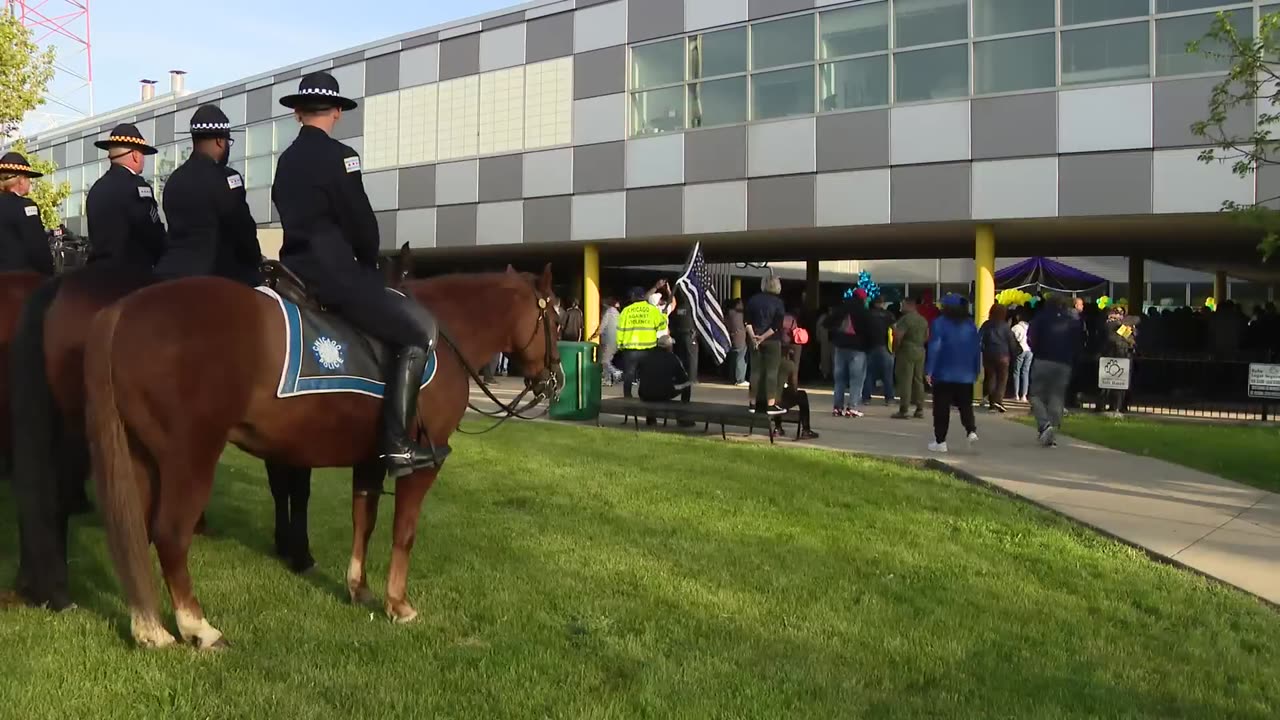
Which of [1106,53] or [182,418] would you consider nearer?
[182,418]

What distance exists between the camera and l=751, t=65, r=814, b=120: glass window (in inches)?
824

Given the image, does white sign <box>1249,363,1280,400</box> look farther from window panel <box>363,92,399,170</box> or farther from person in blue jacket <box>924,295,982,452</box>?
window panel <box>363,92,399,170</box>

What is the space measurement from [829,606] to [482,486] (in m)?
4.06

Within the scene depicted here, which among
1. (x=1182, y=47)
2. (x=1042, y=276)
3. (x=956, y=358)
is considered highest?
(x=1182, y=47)

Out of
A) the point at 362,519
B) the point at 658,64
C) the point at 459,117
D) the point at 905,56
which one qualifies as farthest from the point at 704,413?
the point at 459,117

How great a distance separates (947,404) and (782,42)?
12.1 meters

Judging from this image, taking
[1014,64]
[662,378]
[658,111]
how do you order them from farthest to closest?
[658,111], [1014,64], [662,378]

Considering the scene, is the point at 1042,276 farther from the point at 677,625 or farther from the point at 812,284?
the point at 677,625

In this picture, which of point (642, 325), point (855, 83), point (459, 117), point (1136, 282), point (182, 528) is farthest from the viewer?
point (459, 117)

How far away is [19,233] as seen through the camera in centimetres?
709

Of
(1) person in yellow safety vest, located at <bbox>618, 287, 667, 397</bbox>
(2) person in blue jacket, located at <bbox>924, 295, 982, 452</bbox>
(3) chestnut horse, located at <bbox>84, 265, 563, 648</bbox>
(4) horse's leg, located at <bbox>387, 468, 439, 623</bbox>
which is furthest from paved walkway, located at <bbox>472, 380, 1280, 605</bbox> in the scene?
(3) chestnut horse, located at <bbox>84, 265, 563, 648</bbox>

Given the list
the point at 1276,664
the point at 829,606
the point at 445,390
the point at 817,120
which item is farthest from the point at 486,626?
the point at 817,120

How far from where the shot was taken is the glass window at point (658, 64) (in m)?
22.8

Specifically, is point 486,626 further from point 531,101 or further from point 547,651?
point 531,101
